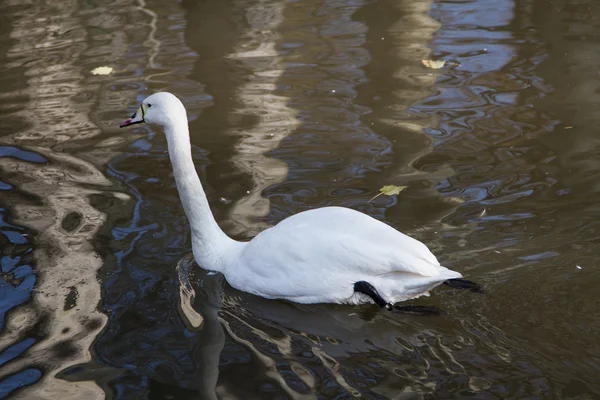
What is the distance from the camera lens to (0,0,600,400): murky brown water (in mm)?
4391

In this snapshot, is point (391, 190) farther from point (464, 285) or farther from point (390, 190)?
point (464, 285)

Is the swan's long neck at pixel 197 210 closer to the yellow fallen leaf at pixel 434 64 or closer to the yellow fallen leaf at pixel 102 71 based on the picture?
the yellow fallen leaf at pixel 434 64

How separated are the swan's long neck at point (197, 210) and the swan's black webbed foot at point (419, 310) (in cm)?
116

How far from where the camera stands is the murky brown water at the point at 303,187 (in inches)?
173

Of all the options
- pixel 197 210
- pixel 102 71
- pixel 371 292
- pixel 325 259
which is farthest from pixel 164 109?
pixel 102 71

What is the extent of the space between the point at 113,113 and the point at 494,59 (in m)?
3.91

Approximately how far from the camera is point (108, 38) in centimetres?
1087

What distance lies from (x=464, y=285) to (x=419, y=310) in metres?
0.29

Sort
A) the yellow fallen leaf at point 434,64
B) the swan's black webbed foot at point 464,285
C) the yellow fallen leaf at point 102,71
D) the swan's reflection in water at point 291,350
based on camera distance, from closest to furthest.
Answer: the swan's reflection in water at point 291,350
the swan's black webbed foot at point 464,285
the yellow fallen leaf at point 434,64
the yellow fallen leaf at point 102,71

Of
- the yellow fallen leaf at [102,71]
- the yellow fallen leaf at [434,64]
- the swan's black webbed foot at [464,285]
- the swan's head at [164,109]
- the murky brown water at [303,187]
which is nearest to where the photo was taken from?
the murky brown water at [303,187]

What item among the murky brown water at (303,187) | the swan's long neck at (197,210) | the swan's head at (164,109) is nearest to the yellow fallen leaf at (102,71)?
the murky brown water at (303,187)

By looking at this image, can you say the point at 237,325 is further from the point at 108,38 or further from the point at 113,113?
the point at 108,38

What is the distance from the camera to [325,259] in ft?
15.8

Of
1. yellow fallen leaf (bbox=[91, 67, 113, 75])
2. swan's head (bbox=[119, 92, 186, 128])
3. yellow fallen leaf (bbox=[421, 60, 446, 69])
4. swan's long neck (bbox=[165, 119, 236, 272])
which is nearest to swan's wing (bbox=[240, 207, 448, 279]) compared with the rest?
swan's long neck (bbox=[165, 119, 236, 272])
